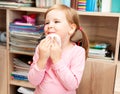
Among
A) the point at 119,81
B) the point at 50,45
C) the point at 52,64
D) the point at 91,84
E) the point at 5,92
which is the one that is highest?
the point at 50,45

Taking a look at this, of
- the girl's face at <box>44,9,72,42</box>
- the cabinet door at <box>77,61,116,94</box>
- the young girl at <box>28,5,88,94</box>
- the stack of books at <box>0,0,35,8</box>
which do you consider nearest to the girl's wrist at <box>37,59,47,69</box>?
the young girl at <box>28,5,88,94</box>

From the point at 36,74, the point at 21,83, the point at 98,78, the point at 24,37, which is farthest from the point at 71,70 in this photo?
the point at 21,83

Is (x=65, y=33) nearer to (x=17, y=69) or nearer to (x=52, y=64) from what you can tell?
(x=52, y=64)

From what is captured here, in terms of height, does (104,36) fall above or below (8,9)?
below

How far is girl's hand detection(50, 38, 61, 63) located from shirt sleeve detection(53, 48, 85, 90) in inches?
1.1

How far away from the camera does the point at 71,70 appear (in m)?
1.25

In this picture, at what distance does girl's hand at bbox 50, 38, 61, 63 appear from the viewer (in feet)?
3.95

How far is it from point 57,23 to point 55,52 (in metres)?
0.16

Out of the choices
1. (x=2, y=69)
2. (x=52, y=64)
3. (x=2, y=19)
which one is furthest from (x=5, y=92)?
(x=52, y=64)

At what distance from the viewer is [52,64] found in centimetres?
124

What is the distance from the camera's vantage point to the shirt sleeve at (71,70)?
118 centimetres

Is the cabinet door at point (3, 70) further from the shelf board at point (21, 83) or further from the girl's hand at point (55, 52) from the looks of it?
the girl's hand at point (55, 52)

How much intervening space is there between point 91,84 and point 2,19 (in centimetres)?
102

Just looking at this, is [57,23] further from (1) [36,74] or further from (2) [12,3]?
(2) [12,3]
